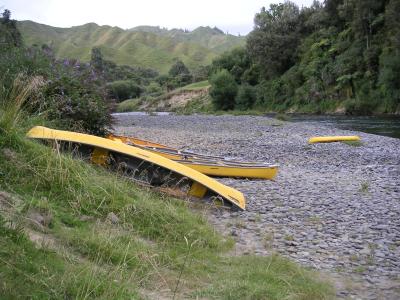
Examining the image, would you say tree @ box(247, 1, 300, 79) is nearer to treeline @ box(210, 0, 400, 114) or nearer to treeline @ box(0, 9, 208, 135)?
treeline @ box(210, 0, 400, 114)

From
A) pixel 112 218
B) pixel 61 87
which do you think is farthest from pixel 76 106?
pixel 112 218

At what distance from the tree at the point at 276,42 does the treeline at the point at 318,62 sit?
157mm

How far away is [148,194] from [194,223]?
1300 mm

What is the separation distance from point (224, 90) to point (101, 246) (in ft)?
231

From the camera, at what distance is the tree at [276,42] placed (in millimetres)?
70812

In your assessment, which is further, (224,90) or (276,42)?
(224,90)

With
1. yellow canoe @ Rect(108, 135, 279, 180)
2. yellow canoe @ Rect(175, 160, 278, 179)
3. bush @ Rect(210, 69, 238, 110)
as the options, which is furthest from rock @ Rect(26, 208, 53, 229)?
bush @ Rect(210, 69, 238, 110)

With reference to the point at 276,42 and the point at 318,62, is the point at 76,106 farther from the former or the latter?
the point at 276,42

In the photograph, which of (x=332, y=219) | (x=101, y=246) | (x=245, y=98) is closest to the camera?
(x=101, y=246)

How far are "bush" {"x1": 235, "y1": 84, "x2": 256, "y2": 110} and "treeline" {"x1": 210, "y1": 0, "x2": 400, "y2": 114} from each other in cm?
3

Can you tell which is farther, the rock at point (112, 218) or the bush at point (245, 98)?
the bush at point (245, 98)

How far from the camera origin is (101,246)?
4910mm

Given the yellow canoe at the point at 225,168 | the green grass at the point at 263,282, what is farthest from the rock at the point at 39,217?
the yellow canoe at the point at 225,168

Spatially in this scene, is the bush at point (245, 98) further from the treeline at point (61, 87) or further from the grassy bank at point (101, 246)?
the grassy bank at point (101, 246)
